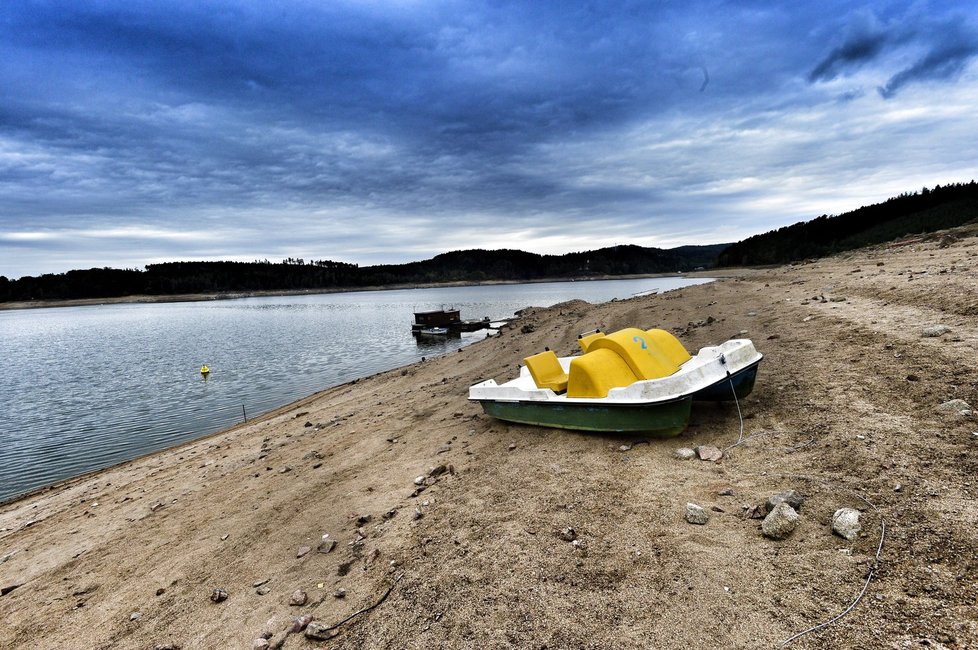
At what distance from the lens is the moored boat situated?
5309 millimetres

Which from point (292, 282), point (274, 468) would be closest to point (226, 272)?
point (292, 282)

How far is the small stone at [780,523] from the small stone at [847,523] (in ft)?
0.82

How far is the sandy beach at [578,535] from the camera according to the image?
2812 mm

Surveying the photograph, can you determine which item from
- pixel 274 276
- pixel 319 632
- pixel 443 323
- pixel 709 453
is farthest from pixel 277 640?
pixel 274 276

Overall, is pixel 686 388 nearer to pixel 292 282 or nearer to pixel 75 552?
pixel 75 552

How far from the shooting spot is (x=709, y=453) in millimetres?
4887

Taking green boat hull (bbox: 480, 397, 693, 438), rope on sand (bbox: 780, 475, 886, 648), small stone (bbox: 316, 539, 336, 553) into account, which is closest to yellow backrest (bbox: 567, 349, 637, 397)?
green boat hull (bbox: 480, 397, 693, 438)

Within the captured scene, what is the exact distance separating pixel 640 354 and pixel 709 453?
1621 mm

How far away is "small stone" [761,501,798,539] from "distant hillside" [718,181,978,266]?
57346mm

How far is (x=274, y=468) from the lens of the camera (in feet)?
25.7

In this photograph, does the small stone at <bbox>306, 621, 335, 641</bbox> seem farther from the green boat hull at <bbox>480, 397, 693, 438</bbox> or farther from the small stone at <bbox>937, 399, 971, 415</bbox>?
the small stone at <bbox>937, 399, 971, 415</bbox>

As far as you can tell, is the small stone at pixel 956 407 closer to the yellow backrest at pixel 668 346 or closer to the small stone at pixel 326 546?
the yellow backrest at pixel 668 346

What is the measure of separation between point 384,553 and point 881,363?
6.75 metres

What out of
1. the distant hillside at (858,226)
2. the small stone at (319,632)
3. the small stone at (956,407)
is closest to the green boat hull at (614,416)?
the small stone at (956,407)
